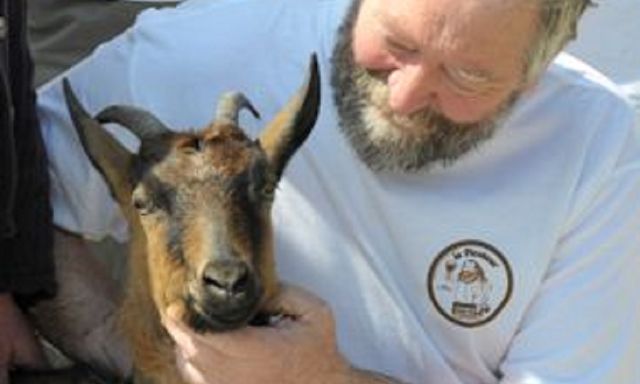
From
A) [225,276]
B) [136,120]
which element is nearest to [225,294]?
[225,276]

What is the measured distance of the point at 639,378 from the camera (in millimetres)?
4457

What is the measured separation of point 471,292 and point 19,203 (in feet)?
3.70

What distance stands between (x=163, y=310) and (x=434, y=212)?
77cm

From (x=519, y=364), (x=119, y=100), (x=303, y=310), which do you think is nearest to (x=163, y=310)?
(x=303, y=310)

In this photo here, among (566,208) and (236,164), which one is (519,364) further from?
(236,164)

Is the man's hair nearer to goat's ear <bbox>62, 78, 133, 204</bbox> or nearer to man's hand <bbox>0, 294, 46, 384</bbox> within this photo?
goat's ear <bbox>62, 78, 133, 204</bbox>

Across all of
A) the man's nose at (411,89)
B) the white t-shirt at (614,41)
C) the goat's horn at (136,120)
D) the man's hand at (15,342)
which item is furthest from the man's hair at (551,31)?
the white t-shirt at (614,41)

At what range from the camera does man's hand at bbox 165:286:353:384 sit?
149 inches

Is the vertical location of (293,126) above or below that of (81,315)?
above

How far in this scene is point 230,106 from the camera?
3893 millimetres

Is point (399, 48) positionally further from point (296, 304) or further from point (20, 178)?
point (20, 178)

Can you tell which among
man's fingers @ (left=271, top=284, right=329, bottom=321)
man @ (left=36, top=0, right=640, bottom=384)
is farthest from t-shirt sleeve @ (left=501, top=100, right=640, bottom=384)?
man's fingers @ (left=271, top=284, right=329, bottom=321)

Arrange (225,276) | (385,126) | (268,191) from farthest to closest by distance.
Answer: (385,126) < (268,191) < (225,276)

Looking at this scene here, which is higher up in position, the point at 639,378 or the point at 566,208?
the point at 566,208
